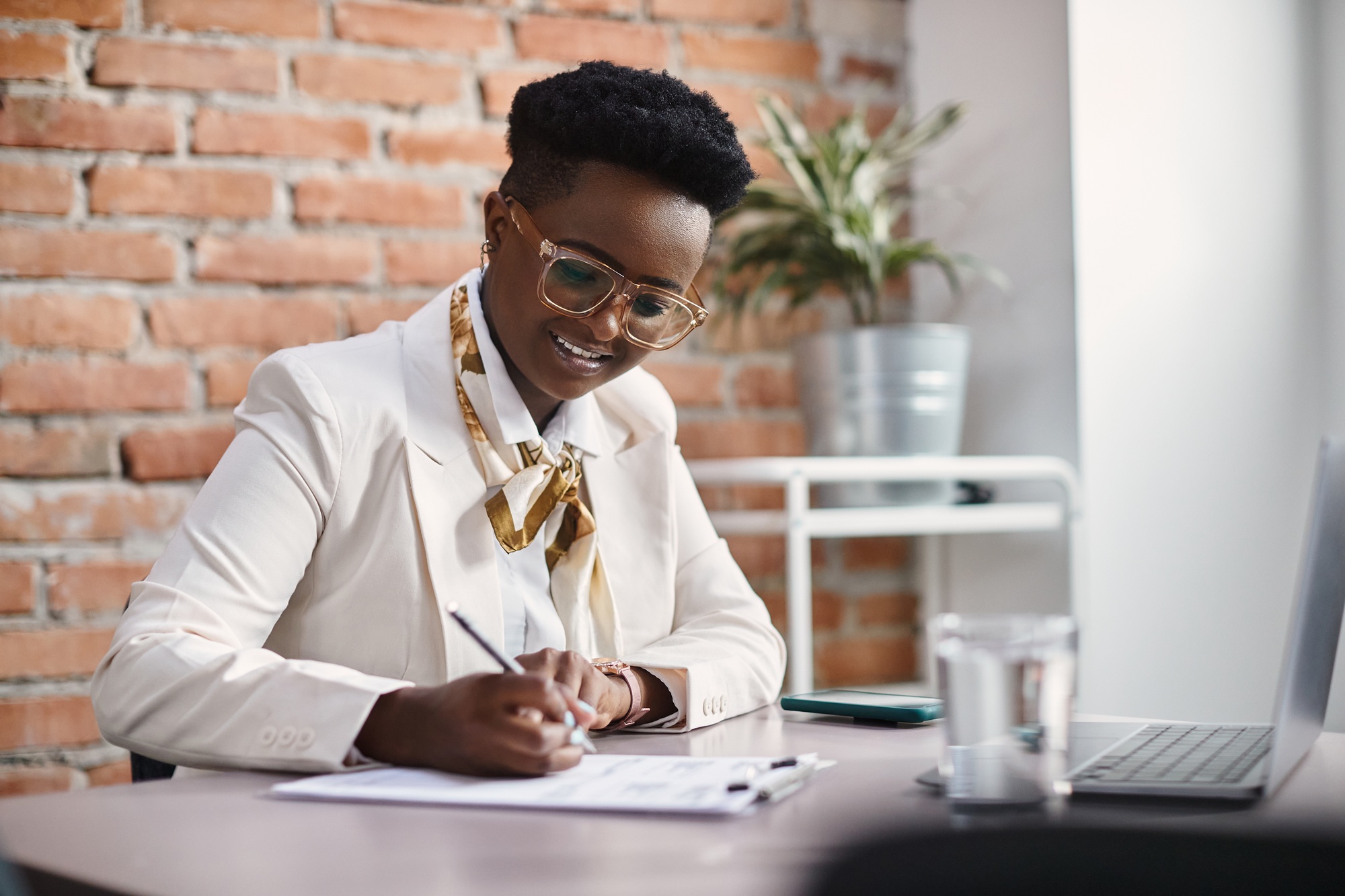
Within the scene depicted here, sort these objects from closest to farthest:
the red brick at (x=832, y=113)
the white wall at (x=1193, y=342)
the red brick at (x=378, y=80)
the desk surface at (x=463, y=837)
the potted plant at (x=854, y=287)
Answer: the desk surface at (x=463, y=837) → the red brick at (x=378, y=80) → the potted plant at (x=854, y=287) → the white wall at (x=1193, y=342) → the red brick at (x=832, y=113)

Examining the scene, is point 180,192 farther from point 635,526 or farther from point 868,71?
point 868,71

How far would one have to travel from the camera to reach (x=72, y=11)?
1.79 metres

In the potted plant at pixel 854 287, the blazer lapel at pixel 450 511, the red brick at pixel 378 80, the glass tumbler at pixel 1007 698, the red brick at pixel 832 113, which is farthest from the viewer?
the red brick at pixel 832 113

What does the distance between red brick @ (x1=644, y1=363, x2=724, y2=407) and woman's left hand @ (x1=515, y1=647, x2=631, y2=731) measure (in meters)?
1.19

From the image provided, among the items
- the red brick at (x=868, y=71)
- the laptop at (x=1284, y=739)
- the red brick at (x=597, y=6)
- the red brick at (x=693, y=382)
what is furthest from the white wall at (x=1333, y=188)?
the laptop at (x=1284, y=739)

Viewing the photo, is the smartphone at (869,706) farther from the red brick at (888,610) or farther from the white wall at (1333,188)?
the white wall at (1333,188)

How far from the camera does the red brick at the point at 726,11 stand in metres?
2.24

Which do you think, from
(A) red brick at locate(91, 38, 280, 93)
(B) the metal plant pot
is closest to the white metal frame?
(B) the metal plant pot

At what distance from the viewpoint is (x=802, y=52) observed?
2.37m

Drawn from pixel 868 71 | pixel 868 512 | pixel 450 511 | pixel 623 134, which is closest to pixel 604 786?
pixel 450 511

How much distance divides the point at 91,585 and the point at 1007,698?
155 centimetres

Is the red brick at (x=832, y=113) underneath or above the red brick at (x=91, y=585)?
above

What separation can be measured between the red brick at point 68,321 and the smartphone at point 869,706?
1245 mm

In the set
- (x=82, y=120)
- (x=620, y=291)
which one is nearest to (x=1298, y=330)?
(x=620, y=291)
